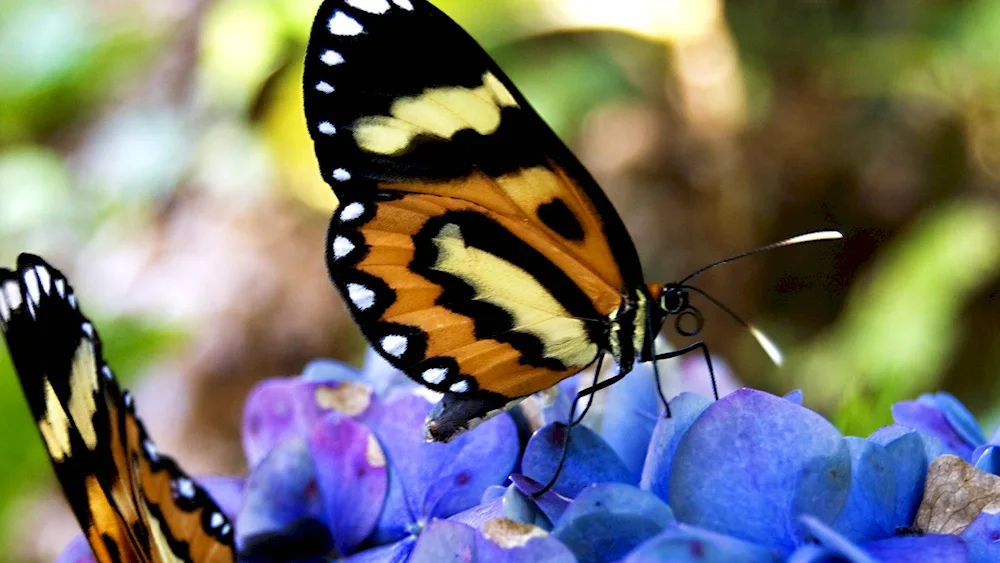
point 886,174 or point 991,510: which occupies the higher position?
point 991,510

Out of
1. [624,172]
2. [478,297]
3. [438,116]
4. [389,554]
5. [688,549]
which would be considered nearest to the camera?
[688,549]

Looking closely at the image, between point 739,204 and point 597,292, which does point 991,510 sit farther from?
point 739,204

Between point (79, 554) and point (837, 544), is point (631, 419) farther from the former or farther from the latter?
point (79, 554)

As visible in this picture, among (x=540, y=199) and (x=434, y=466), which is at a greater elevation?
(x=540, y=199)

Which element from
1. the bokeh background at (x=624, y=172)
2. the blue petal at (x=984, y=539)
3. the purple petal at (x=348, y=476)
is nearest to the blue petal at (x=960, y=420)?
the blue petal at (x=984, y=539)

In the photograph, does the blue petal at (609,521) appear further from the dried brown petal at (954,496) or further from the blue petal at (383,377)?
the blue petal at (383,377)

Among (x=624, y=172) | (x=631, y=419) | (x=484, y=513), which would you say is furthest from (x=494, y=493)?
(x=624, y=172)

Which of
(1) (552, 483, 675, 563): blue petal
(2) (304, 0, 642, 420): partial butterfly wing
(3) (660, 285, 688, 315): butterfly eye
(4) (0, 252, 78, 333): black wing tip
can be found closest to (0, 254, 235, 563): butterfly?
(4) (0, 252, 78, 333): black wing tip

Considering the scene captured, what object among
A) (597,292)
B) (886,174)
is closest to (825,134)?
(886,174)
